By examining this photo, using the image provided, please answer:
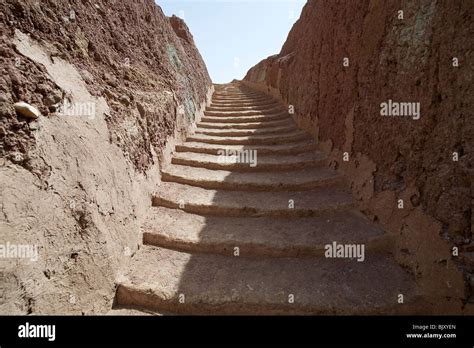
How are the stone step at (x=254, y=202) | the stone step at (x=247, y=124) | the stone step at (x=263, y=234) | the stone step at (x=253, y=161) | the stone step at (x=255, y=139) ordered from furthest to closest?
the stone step at (x=247, y=124)
the stone step at (x=255, y=139)
the stone step at (x=253, y=161)
the stone step at (x=254, y=202)
the stone step at (x=263, y=234)

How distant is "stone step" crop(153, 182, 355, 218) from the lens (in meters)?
3.34

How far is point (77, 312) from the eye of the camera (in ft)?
6.48

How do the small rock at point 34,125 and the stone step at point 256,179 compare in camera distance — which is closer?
the small rock at point 34,125

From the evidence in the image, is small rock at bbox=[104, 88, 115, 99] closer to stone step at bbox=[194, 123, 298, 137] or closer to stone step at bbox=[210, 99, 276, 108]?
stone step at bbox=[194, 123, 298, 137]

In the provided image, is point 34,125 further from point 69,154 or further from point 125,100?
point 125,100

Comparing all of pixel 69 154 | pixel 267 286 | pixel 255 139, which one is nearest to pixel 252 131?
pixel 255 139

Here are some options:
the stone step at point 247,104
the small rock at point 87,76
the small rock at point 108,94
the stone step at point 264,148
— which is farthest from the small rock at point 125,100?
the stone step at point 247,104

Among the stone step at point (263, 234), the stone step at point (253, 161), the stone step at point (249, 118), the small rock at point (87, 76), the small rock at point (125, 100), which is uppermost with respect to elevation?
the stone step at point (249, 118)

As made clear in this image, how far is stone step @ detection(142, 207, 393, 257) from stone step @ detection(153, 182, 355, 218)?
10 cm

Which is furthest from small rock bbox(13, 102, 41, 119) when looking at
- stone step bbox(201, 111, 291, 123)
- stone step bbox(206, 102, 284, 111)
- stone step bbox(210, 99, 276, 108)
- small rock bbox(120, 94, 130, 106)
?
stone step bbox(210, 99, 276, 108)

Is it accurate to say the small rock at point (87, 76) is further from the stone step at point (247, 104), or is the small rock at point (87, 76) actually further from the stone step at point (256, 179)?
the stone step at point (247, 104)

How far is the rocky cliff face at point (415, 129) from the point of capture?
2.10 m

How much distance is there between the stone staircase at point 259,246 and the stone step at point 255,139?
674 mm
